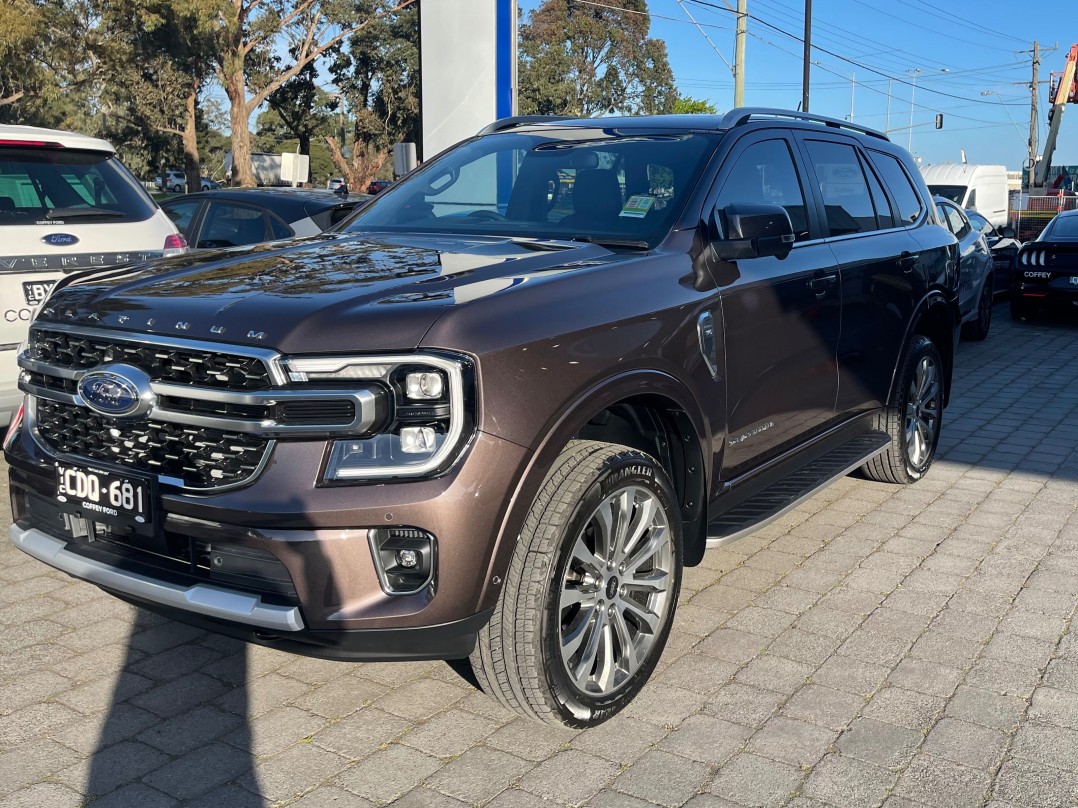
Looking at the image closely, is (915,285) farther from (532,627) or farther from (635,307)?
(532,627)

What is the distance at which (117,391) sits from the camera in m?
3.01

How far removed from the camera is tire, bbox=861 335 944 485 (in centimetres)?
568

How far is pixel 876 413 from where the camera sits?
551 centimetres

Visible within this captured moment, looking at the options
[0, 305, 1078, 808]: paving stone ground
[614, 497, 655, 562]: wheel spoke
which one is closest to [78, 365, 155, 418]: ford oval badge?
[0, 305, 1078, 808]: paving stone ground

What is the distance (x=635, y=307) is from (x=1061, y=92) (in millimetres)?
39387

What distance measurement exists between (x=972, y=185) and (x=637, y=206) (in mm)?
16778

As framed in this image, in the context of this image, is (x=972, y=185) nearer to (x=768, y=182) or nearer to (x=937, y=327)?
(x=937, y=327)

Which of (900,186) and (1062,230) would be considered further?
(1062,230)

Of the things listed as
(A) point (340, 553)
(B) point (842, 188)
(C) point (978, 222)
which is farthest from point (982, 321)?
(A) point (340, 553)

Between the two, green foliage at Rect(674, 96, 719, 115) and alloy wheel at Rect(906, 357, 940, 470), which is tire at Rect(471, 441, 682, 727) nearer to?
alloy wheel at Rect(906, 357, 940, 470)

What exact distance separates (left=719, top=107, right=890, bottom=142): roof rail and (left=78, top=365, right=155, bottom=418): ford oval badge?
256cm

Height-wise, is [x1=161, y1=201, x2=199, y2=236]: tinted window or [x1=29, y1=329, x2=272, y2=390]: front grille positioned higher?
[x1=161, y1=201, x2=199, y2=236]: tinted window

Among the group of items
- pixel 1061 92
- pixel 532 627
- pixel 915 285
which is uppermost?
pixel 1061 92

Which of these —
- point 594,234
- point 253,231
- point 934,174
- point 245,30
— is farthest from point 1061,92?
point 594,234
